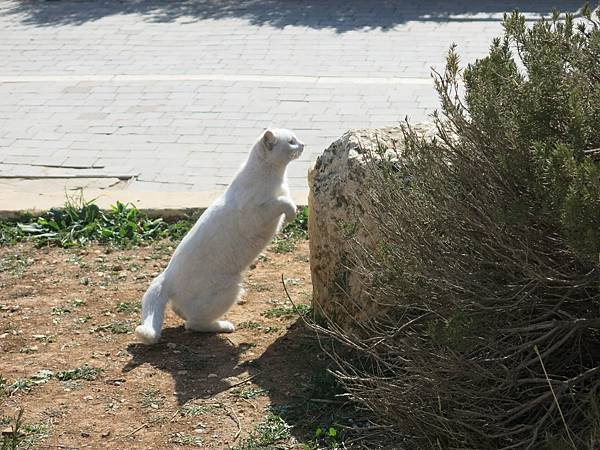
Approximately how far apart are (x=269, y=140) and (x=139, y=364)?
5.33 ft

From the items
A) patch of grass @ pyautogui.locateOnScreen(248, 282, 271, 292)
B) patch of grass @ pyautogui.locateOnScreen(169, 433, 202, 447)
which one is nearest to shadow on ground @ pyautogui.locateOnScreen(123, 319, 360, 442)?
patch of grass @ pyautogui.locateOnScreen(169, 433, 202, 447)

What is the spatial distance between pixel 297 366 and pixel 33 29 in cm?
1082

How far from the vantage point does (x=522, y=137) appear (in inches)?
165

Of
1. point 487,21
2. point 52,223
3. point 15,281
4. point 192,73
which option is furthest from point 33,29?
point 15,281

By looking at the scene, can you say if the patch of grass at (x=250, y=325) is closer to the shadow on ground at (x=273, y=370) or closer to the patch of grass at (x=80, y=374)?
the shadow on ground at (x=273, y=370)

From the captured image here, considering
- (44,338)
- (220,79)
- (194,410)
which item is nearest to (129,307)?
(44,338)

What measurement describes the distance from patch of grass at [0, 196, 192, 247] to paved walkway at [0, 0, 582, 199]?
3.06 ft

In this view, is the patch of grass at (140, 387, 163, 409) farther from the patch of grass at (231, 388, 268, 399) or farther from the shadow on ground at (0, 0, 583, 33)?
the shadow on ground at (0, 0, 583, 33)

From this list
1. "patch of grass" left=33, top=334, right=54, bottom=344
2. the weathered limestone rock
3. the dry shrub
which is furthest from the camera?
"patch of grass" left=33, top=334, right=54, bottom=344

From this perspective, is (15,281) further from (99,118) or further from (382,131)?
(99,118)

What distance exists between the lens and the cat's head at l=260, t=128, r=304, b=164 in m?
6.48

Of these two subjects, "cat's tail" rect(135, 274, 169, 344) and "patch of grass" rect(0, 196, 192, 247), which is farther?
"patch of grass" rect(0, 196, 192, 247)

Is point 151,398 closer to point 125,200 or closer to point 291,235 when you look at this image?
point 291,235

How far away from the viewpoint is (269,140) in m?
6.48
